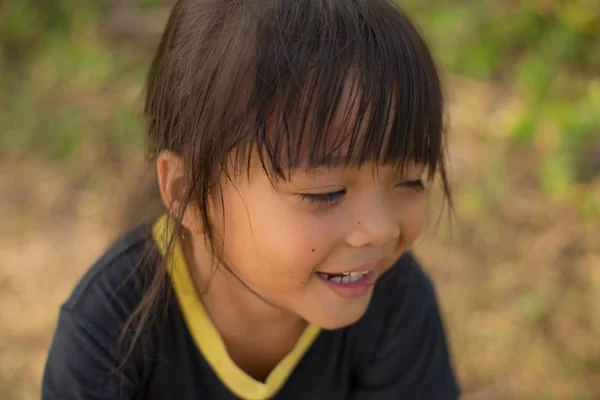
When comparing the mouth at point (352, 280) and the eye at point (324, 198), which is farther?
the mouth at point (352, 280)

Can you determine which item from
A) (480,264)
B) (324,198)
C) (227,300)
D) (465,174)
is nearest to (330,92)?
(324,198)

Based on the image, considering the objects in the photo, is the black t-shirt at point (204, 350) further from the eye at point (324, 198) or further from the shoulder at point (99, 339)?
the eye at point (324, 198)

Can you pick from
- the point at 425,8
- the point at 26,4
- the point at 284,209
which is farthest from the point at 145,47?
the point at 284,209

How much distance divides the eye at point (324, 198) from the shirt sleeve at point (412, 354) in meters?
0.46

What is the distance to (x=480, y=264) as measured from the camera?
2.37 m

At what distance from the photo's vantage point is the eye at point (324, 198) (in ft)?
3.53

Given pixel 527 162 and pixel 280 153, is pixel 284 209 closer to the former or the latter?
pixel 280 153

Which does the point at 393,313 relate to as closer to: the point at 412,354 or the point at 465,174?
the point at 412,354

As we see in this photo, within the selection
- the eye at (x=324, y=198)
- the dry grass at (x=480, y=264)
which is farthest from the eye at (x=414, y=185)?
the dry grass at (x=480, y=264)

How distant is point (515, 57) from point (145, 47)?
152 cm

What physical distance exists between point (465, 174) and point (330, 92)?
1.67m

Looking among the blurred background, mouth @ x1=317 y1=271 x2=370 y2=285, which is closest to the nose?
mouth @ x1=317 y1=271 x2=370 y2=285

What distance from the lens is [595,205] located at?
240 cm

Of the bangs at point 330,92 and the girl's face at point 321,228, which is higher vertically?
the bangs at point 330,92
